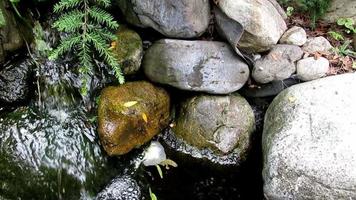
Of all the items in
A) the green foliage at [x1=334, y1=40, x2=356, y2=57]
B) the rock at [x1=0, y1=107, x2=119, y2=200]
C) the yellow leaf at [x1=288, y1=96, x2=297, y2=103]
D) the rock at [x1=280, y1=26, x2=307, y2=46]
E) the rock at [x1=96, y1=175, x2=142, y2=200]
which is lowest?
the rock at [x1=96, y1=175, x2=142, y2=200]

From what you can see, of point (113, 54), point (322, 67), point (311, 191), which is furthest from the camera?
point (322, 67)

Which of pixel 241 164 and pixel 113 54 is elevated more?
pixel 113 54

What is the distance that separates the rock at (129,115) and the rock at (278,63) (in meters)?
1.17

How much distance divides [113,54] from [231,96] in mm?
1483

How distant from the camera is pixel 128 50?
4762mm

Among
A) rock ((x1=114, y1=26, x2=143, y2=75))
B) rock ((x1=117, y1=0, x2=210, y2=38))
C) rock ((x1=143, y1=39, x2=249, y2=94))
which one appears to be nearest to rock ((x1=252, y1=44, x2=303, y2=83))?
rock ((x1=143, y1=39, x2=249, y2=94))

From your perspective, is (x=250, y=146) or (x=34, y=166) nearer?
(x=34, y=166)

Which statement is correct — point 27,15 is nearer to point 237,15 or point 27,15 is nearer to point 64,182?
point 64,182

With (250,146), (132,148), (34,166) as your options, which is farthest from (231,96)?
(34,166)

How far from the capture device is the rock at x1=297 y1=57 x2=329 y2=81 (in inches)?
193

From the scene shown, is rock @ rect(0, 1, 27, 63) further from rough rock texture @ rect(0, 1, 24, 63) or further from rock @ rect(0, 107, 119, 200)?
rock @ rect(0, 107, 119, 200)

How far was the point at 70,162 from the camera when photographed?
4.57 m

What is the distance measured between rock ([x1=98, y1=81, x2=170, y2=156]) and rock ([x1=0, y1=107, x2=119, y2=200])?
0.27 meters

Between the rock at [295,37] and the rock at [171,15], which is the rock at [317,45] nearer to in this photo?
the rock at [295,37]
